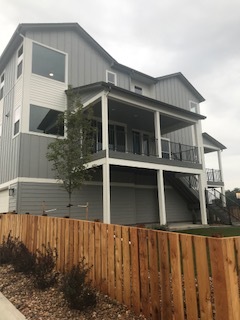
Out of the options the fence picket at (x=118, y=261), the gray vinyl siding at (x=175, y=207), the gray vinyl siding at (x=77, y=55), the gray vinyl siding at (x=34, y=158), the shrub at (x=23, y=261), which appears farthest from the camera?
the gray vinyl siding at (x=175, y=207)

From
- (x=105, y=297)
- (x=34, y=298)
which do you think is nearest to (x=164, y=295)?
(x=105, y=297)

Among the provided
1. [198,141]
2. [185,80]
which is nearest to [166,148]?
[198,141]

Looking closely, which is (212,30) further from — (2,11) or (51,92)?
(2,11)

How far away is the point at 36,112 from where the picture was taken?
13.4 metres

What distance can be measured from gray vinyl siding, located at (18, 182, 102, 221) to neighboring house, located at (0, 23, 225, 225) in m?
0.05

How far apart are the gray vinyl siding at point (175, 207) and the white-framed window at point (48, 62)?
10091mm

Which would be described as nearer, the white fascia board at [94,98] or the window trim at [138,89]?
the white fascia board at [94,98]

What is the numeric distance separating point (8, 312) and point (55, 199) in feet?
30.1

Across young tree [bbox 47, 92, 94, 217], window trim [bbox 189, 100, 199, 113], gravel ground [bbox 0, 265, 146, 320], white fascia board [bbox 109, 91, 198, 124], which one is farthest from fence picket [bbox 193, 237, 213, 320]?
window trim [bbox 189, 100, 199, 113]

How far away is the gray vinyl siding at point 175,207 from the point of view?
17875mm

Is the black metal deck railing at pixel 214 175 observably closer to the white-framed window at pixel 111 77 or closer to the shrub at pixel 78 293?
the white-framed window at pixel 111 77

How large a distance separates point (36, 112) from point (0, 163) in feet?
13.0

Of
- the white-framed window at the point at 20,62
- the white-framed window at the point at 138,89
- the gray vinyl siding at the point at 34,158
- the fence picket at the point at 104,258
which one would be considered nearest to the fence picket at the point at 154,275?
the fence picket at the point at 104,258

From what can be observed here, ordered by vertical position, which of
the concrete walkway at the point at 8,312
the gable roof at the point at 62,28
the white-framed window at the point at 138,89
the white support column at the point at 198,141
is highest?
the gable roof at the point at 62,28
